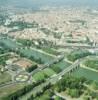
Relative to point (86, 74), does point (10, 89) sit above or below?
Answer: below

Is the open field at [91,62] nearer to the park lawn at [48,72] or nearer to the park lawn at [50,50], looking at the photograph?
the park lawn at [50,50]

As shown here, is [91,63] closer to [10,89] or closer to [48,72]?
[48,72]

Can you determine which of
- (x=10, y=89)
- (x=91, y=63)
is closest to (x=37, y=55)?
A: (x=91, y=63)

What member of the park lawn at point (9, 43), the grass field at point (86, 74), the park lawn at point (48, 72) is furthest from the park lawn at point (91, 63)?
the park lawn at point (9, 43)

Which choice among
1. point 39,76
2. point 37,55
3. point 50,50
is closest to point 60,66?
point 39,76

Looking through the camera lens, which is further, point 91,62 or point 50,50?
point 50,50

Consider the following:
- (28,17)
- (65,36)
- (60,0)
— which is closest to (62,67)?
(65,36)

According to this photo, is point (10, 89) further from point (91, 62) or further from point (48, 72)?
point (91, 62)

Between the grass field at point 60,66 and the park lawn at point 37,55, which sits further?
the park lawn at point 37,55

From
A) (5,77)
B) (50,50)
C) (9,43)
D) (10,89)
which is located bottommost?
(10,89)

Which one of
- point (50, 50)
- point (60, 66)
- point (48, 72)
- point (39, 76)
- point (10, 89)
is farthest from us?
point (50, 50)

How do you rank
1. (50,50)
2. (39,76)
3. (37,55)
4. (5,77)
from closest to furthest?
(5,77), (39,76), (37,55), (50,50)
